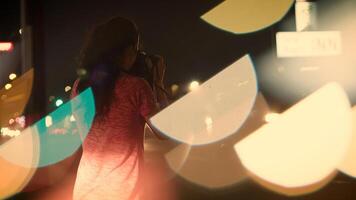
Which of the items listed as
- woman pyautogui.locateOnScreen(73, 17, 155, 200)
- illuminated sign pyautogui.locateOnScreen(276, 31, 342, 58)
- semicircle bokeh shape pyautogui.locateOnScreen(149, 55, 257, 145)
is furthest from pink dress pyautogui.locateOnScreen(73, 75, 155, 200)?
semicircle bokeh shape pyautogui.locateOnScreen(149, 55, 257, 145)

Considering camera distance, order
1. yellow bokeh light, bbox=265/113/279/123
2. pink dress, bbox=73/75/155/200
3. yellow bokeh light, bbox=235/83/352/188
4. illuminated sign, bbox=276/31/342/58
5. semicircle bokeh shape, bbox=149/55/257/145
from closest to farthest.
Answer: pink dress, bbox=73/75/155/200 → yellow bokeh light, bbox=235/83/352/188 → illuminated sign, bbox=276/31/342/58 → yellow bokeh light, bbox=265/113/279/123 → semicircle bokeh shape, bbox=149/55/257/145

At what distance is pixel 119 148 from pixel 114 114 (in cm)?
16

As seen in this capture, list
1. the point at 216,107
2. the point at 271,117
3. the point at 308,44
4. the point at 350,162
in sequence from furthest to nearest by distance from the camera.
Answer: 1. the point at 216,107
2. the point at 271,117
3. the point at 308,44
4. the point at 350,162

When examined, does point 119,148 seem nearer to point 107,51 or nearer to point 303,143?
point 107,51

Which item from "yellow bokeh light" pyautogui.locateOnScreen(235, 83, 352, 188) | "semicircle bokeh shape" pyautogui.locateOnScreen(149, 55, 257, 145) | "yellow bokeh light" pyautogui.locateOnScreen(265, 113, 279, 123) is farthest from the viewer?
"semicircle bokeh shape" pyautogui.locateOnScreen(149, 55, 257, 145)

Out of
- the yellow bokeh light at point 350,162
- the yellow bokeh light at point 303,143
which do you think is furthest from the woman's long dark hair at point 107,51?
the yellow bokeh light at point 350,162

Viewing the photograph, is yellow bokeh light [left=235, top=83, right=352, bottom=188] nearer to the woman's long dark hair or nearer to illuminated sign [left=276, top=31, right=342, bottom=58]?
illuminated sign [left=276, top=31, right=342, bottom=58]

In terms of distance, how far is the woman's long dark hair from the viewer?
2.46 meters

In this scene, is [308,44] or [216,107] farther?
[216,107]

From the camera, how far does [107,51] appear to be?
2494 mm

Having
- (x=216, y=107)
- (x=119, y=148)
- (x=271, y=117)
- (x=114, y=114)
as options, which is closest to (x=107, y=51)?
(x=114, y=114)

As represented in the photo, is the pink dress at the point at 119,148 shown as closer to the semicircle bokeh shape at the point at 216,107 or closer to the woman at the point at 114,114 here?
the woman at the point at 114,114

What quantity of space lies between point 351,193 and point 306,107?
12.7 ft

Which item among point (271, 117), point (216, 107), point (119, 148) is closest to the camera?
point (119, 148)
